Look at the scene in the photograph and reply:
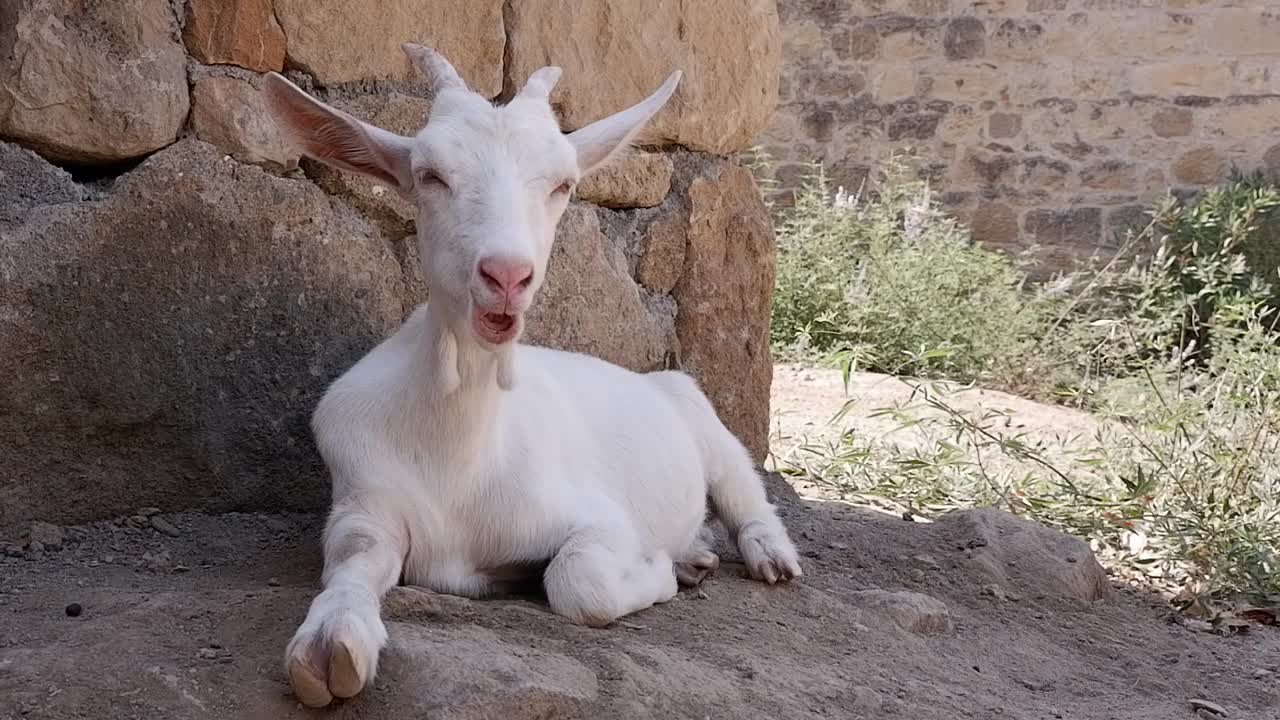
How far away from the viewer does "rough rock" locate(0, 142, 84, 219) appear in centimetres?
285

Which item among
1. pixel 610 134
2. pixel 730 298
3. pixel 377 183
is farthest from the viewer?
pixel 730 298

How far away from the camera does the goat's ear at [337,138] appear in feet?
8.75

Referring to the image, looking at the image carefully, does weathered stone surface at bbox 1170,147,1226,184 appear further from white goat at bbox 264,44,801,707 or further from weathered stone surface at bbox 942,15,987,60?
white goat at bbox 264,44,801,707

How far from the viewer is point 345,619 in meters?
2.30

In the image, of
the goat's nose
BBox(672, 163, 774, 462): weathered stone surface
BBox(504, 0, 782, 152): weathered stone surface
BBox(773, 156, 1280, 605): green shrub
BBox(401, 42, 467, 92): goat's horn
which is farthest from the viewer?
BBox(773, 156, 1280, 605): green shrub

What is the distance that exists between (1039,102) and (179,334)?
318 inches

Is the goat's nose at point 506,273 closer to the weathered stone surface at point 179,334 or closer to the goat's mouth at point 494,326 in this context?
the goat's mouth at point 494,326

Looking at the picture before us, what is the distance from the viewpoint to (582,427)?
3.40 meters

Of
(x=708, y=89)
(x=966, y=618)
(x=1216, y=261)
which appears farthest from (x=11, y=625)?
(x=1216, y=261)

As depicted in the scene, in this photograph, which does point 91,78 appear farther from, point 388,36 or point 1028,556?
point 1028,556

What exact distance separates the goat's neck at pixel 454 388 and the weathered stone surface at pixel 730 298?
1.45 meters

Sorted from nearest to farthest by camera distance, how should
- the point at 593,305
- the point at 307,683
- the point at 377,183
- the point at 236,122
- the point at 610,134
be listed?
the point at 307,683 → the point at 610,134 → the point at 236,122 → the point at 377,183 → the point at 593,305

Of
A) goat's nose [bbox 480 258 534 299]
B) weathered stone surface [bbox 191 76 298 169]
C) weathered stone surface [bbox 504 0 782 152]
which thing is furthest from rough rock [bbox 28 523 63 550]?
weathered stone surface [bbox 504 0 782 152]

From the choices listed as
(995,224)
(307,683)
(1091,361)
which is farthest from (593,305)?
(995,224)
